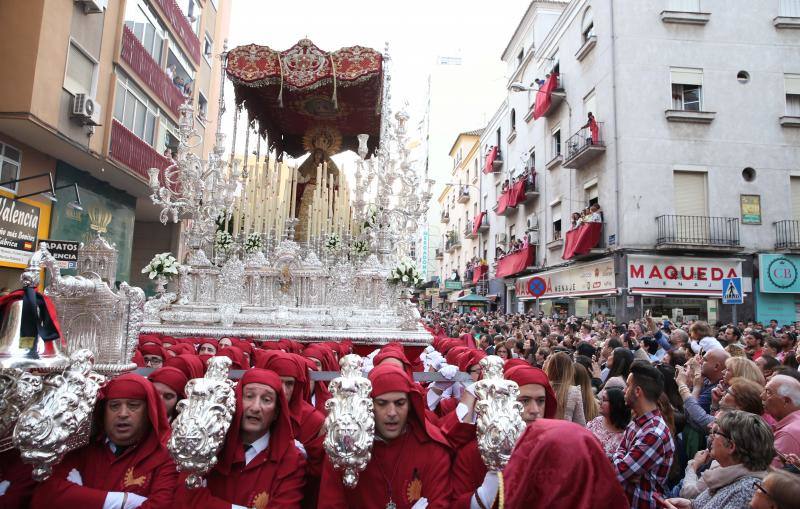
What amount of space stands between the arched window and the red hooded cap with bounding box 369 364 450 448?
18.3 m

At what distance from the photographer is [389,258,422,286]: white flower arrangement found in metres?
8.47

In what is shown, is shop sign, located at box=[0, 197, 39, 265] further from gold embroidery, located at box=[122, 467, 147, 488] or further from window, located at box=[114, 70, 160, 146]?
gold embroidery, located at box=[122, 467, 147, 488]

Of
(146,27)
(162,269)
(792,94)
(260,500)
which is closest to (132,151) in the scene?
(146,27)

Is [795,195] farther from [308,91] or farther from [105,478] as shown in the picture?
A: [105,478]

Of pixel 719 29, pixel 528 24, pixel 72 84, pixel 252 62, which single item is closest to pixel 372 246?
pixel 252 62

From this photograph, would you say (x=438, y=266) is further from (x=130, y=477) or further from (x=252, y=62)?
(x=130, y=477)

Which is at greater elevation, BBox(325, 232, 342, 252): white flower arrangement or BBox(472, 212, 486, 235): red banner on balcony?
BBox(472, 212, 486, 235): red banner on balcony

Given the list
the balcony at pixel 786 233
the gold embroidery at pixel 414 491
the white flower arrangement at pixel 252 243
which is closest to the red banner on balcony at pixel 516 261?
the balcony at pixel 786 233

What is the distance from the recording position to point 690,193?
1628 cm

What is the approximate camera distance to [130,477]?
271 cm

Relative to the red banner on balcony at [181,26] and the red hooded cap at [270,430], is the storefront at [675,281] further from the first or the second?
the red banner on balcony at [181,26]

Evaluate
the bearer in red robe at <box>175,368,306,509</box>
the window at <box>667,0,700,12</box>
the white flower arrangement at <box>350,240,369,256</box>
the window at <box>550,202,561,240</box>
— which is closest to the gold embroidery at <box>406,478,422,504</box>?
the bearer in red robe at <box>175,368,306,509</box>

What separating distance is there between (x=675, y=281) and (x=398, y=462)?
1507cm

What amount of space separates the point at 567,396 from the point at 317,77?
815cm
